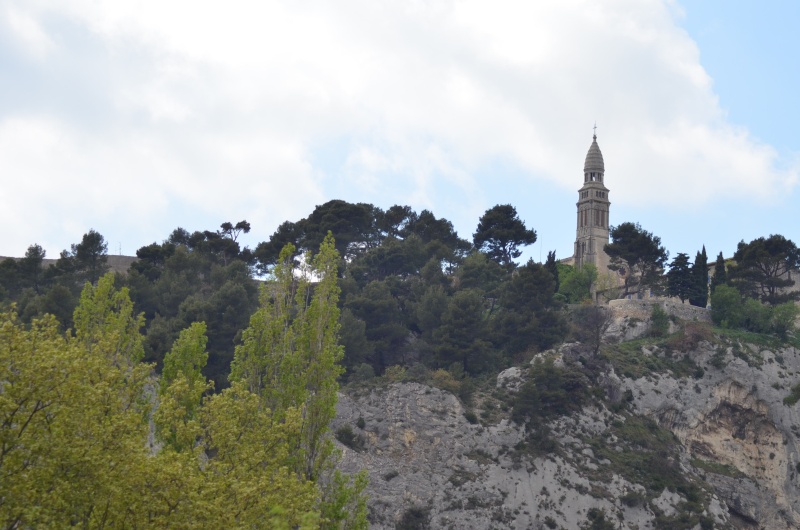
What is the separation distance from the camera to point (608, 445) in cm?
5772

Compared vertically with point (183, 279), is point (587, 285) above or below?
above

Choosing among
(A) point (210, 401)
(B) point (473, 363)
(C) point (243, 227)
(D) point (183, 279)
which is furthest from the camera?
(C) point (243, 227)

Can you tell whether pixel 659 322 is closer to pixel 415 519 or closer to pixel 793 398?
pixel 793 398

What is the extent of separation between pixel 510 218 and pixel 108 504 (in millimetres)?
66680

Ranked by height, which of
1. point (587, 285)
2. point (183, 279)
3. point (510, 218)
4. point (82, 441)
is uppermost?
point (510, 218)

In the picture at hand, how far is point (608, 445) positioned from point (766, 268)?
1208 inches

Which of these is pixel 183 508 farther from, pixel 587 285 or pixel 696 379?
pixel 587 285

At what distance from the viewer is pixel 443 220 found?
83750mm

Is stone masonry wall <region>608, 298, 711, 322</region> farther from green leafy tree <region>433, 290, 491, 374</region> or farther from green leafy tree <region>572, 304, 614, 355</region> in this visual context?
green leafy tree <region>433, 290, 491, 374</region>

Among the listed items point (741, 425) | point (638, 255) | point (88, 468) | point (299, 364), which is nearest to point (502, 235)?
point (638, 255)

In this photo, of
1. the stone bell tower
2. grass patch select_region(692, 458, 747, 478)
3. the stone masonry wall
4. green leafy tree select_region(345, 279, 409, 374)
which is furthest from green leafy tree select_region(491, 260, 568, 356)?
the stone bell tower

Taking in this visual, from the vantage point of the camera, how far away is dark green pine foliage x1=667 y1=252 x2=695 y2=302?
78450 millimetres

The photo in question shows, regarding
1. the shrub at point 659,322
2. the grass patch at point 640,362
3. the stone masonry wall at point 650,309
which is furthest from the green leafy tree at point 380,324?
the shrub at point 659,322

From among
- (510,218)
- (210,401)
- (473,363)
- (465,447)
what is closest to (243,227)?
(510,218)
